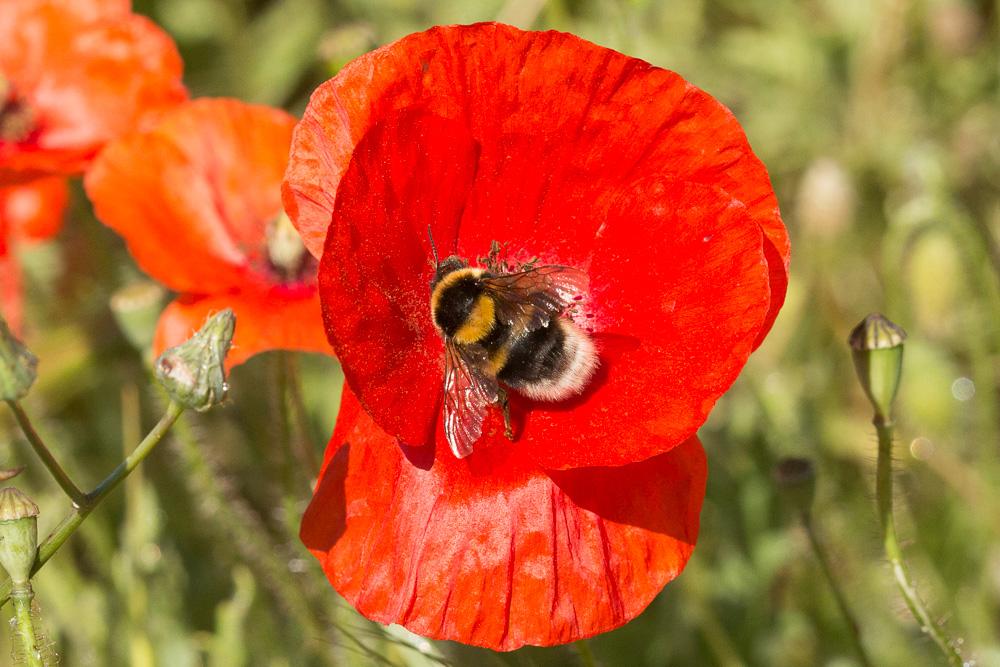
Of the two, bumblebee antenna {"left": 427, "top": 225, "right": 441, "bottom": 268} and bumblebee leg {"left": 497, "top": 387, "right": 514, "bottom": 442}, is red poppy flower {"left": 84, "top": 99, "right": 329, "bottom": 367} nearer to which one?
bumblebee antenna {"left": 427, "top": 225, "right": 441, "bottom": 268}

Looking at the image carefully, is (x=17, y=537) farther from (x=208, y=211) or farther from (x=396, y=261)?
(x=208, y=211)

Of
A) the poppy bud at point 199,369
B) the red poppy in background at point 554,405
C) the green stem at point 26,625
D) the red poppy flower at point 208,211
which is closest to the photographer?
the green stem at point 26,625

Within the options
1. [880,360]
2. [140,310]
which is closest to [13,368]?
[140,310]

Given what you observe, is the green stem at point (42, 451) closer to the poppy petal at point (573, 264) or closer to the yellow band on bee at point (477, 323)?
the poppy petal at point (573, 264)

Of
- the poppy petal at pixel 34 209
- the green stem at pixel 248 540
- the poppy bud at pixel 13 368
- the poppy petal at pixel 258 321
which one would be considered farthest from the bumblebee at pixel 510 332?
the poppy petal at pixel 34 209

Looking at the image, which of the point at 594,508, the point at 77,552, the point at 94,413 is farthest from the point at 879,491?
the point at 77,552

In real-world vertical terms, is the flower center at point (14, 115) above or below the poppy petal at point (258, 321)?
above

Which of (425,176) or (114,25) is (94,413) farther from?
(425,176)
